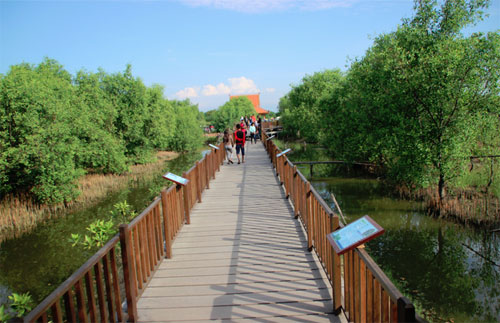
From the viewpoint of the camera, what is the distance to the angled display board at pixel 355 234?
9.72ft

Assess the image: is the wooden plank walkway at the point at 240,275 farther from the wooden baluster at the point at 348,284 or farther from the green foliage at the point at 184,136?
the green foliage at the point at 184,136

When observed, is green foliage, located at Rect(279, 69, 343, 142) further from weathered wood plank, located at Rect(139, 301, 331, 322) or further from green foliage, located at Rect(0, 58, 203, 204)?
weathered wood plank, located at Rect(139, 301, 331, 322)

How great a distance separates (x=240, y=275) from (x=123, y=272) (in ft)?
5.53

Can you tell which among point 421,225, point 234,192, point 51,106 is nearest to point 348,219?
point 421,225

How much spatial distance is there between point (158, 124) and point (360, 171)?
19.8 m

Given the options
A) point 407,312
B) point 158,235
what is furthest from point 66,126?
point 407,312

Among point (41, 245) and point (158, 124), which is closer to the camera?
point (41, 245)

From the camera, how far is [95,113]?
1096 inches

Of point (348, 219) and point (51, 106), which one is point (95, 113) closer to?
point (51, 106)

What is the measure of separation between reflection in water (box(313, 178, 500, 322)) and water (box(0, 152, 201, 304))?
9.59 m

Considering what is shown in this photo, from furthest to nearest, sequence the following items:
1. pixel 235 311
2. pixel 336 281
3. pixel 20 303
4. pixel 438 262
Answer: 1. pixel 438 262
2. pixel 20 303
3. pixel 235 311
4. pixel 336 281

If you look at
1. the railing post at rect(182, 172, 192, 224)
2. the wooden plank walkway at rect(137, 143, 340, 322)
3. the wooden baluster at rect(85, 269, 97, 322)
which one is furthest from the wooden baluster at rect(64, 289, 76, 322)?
the railing post at rect(182, 172, 192, 224)

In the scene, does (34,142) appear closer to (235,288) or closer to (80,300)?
(235,288)

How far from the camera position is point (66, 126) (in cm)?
1998
